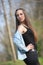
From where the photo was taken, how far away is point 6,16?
164 inches

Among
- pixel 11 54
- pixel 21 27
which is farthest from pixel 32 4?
pixel 21 27

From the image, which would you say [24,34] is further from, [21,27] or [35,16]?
[35,16]

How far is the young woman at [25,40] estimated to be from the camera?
179 centimetres

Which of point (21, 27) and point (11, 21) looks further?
point (11, 21)

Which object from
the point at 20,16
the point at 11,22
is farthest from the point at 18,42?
the point at 11,22

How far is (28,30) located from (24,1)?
253 centimetres

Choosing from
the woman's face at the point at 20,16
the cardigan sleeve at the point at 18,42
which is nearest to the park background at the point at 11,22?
the woman's face at the point at 20,16

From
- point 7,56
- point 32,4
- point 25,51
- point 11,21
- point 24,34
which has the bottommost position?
point 7,56

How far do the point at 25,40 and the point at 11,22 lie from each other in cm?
258

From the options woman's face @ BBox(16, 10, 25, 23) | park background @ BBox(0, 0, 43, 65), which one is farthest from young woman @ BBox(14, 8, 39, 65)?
park background @ BBox(0, 0, 43, 65)

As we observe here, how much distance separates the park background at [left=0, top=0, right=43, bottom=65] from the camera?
4.16m

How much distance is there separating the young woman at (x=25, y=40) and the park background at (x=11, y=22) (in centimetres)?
213

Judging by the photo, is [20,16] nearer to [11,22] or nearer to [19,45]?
[19,45]

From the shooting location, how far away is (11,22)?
436 cm
